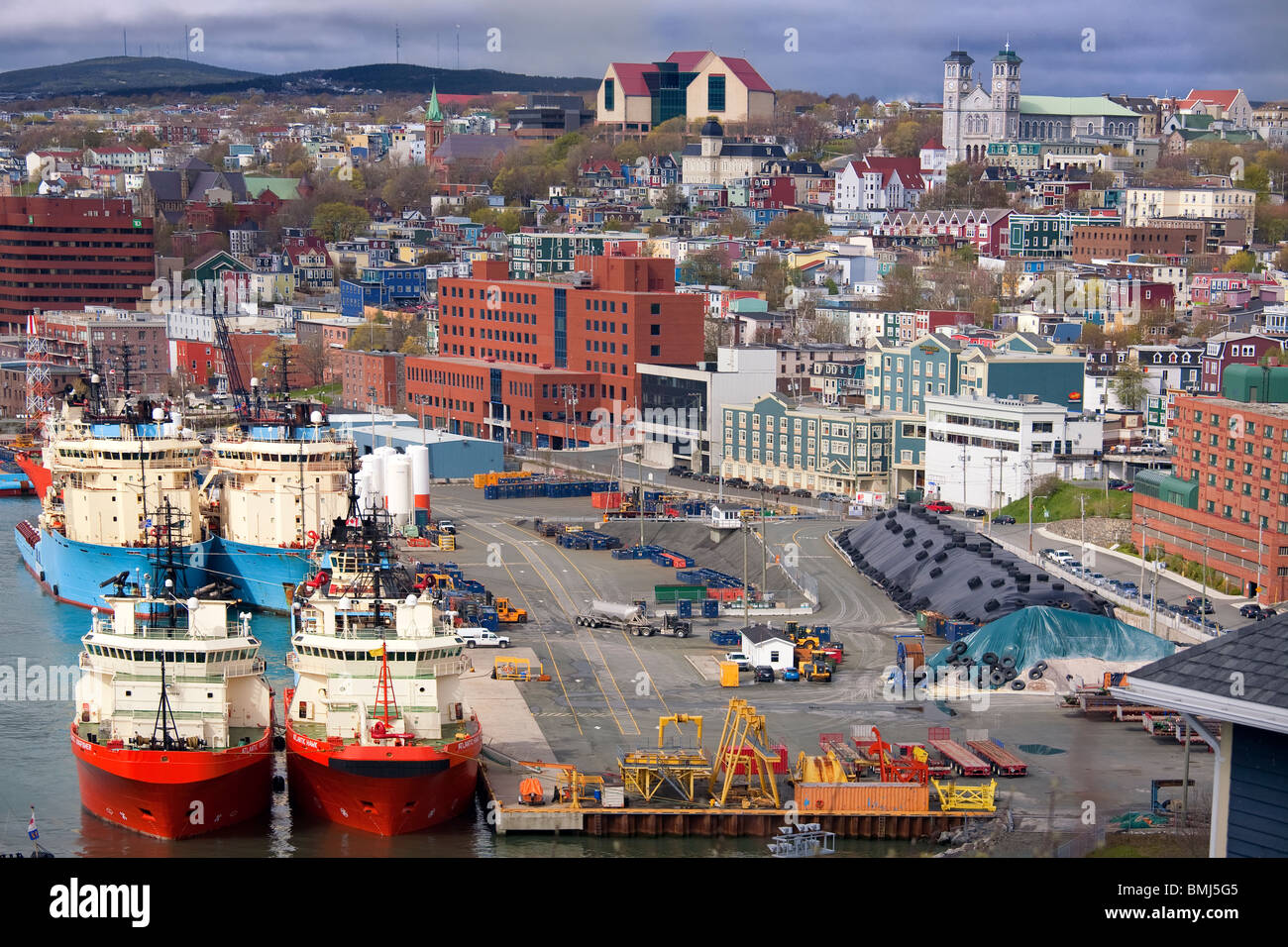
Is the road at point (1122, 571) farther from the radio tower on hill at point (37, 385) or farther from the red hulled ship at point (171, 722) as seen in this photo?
the radio tower on hill at point (37, 385)

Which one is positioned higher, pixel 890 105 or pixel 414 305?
pixel 890 105

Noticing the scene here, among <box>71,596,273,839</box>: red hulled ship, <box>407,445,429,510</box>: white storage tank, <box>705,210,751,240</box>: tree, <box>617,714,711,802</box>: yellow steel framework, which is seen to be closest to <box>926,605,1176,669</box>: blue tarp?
<box>617,714,711,802</box>: yellow steel framework

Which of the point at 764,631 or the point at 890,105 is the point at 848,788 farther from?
the point at 890,105

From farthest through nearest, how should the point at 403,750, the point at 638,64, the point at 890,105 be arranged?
1. the point at 890,105
2. the point at 638,64
3. the point at 403,750

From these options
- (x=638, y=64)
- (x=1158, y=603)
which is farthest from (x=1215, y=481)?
(x=638, y=64)

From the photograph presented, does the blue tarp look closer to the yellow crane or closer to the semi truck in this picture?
the semi truck

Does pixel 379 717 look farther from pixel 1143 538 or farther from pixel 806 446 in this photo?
pixel 806 446

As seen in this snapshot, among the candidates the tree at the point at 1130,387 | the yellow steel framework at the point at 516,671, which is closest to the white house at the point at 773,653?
the yellow steel framework at the point at 516,671
